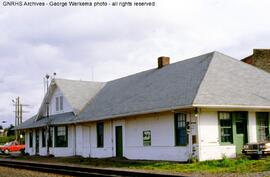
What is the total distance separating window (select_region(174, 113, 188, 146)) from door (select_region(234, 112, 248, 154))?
A: 257 cm

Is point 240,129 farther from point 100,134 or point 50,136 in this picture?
point 50,136

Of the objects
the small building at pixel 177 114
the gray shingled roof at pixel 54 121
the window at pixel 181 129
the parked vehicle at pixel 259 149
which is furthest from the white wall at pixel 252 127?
the gray shingled roof at pixel 54 121

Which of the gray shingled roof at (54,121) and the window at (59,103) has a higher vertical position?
the window at (59,103)

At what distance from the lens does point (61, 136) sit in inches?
1385

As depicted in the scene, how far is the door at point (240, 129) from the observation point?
22.4 metres

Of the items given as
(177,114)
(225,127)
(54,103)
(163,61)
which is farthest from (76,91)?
(225,127)

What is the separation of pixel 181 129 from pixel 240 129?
3083mm

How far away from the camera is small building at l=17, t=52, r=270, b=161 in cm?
2152

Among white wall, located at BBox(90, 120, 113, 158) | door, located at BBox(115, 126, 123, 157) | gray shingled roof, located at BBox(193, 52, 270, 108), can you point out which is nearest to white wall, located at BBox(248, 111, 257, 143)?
gray shingled roof, located at BBox(193, 52, 270, 108)

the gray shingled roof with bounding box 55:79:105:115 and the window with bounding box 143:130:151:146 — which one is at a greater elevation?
the gray shingled roof with bounding box 55:79:105:115

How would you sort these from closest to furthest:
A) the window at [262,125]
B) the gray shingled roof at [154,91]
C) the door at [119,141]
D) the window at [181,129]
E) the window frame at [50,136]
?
the window at [181,129] → the gray shingled roof at [154,91] → the window at [262,125] → the door at [119,141] → the window frame at [50,136]

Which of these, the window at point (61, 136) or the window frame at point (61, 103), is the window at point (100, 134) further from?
the window frame at point (61, 103)

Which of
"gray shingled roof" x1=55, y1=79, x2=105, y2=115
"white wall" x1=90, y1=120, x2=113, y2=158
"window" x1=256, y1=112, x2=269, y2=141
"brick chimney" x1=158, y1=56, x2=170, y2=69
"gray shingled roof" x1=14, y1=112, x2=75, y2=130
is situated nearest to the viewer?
"window" x1=256, y1=112, x2=269, y2=141

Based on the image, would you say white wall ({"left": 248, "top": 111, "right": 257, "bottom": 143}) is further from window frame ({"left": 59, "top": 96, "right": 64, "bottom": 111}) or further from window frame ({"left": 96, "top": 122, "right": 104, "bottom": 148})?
window frame ({"left": 59, "top": 96, "right": 64, "bottom": 111})
